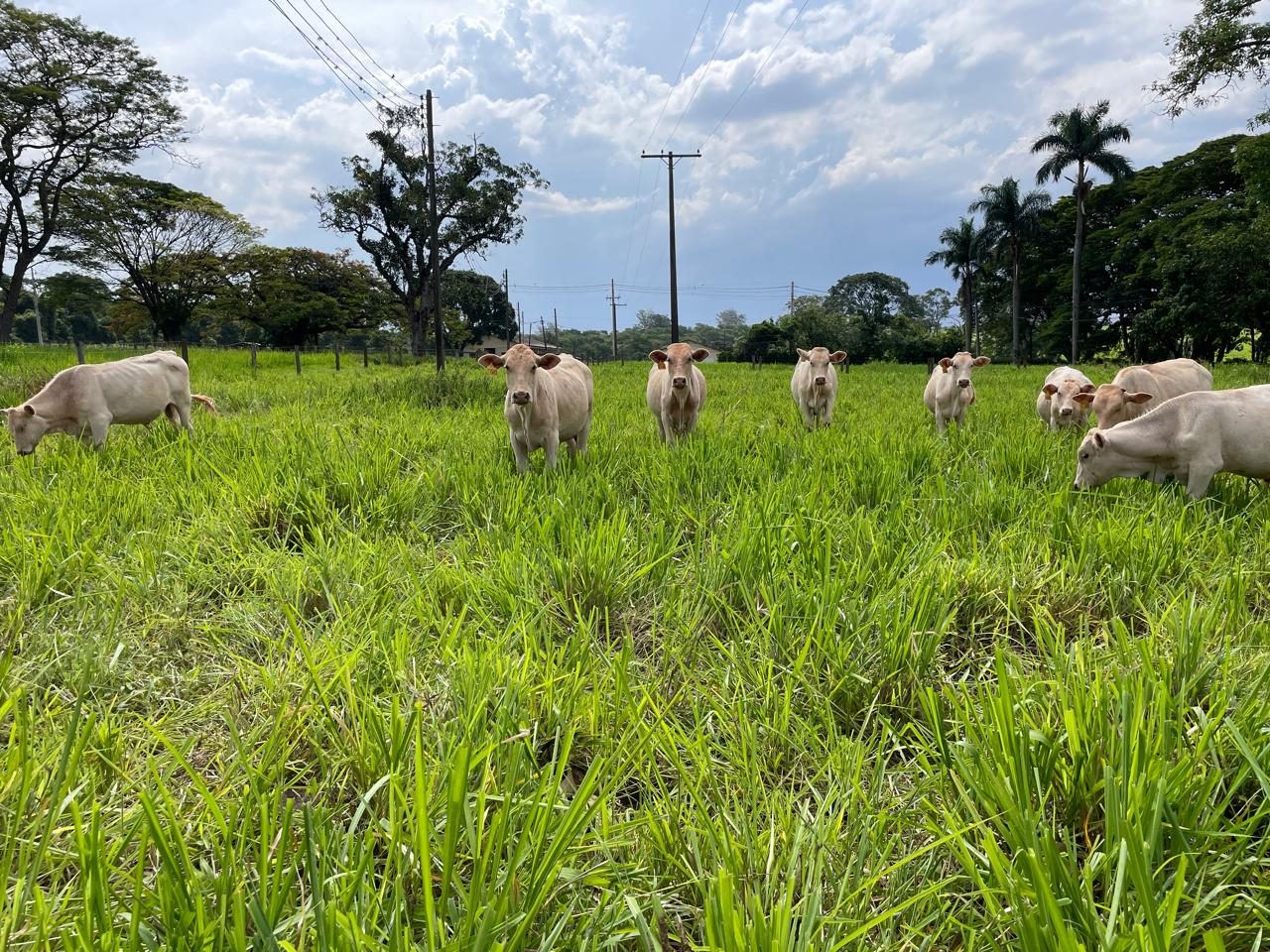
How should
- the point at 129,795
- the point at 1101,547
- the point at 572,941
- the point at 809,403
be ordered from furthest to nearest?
1. the point at 809,403
2. the point at 1101,547
3. the point at 129,795
4. the point at 572,941

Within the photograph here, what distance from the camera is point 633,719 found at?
6.22ft

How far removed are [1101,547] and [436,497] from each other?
3.80 meters

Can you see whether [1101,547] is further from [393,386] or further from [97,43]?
[97,43]

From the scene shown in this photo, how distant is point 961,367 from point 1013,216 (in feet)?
140

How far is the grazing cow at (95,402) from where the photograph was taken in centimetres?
622

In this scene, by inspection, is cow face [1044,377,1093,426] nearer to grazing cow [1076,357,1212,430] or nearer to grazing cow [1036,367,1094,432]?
grazing cow [1036,367,1094,432]

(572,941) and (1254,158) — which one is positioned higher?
(1254,158)

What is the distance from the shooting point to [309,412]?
8805 mm

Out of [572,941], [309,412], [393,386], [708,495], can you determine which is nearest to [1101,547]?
[708,495]

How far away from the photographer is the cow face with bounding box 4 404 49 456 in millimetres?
6078

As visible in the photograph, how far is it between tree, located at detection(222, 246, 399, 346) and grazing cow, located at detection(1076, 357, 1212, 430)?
43387mm

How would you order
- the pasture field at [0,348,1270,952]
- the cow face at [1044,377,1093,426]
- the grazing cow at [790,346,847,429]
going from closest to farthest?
the pasture field at [0,348,1270,952]
the cow face at [1044,377,1093,426]
the grazing cow at [790,346,847,429]

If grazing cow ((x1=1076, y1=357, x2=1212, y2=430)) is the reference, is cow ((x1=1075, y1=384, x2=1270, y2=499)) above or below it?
below

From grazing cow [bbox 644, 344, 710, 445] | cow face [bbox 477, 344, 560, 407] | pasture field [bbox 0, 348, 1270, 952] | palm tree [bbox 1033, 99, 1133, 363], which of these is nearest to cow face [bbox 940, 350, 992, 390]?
grazing cow [bbox 644, 344, 710, 445]
